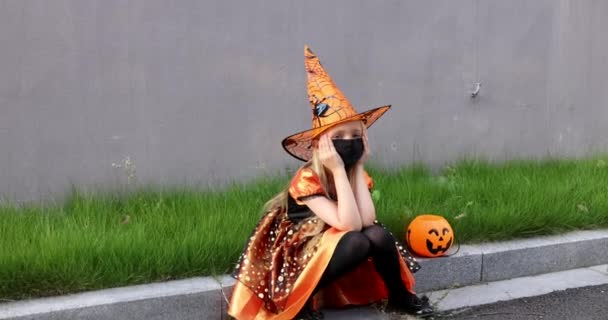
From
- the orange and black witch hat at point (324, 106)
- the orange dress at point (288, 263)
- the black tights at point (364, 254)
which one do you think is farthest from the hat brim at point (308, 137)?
the black tights at point (364, 254)

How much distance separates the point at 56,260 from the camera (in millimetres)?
3334

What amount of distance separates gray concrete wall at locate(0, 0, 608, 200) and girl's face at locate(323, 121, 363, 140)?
1.76m

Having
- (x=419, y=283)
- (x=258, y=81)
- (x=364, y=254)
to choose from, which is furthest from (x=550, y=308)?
(x=258, y=81)

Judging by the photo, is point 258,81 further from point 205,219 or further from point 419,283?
point 419,283

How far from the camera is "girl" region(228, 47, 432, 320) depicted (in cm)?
322

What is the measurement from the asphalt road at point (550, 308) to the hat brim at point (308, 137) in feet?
3.61

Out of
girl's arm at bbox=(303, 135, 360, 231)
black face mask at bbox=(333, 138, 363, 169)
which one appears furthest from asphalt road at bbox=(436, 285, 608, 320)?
black face mask at bbox=(333, 138, 363, 169)

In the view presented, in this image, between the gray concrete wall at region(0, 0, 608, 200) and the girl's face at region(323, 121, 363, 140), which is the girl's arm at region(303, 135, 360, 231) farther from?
the gray concrete wall at region(0, 0, 608, 200)

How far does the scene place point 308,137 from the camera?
346 cm

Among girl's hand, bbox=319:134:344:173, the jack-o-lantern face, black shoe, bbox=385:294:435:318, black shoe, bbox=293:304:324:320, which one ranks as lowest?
black shoe, bbox=385:294:435:318

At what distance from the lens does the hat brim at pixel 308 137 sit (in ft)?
10.8

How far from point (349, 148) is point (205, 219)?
3.58 feet

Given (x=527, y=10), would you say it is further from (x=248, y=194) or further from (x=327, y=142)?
(x=327, y=142)

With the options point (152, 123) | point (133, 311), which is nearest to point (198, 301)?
point (133, 311)
